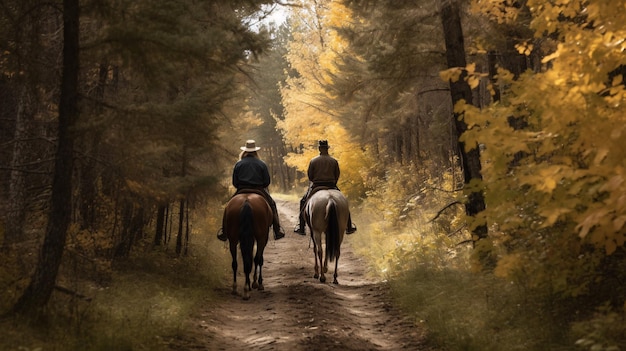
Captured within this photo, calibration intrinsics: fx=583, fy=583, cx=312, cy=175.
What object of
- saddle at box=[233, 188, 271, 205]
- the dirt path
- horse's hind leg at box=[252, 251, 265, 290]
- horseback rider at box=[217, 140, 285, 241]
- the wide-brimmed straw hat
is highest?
the wide-brimmed straw hat

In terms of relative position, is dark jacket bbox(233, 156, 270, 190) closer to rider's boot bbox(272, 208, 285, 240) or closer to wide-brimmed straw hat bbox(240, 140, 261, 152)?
wide-brimmed straw hat bbox(240, 140, 261, 152)

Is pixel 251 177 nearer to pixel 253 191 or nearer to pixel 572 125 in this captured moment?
pixel 253 191

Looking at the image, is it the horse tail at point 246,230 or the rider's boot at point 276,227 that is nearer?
the horse tail at point 246,230

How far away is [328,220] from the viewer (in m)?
12.9

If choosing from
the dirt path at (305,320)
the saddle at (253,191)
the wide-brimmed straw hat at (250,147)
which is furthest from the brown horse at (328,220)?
the wide-brimmed straw hat at (250,147)

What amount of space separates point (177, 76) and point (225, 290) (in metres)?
5.77

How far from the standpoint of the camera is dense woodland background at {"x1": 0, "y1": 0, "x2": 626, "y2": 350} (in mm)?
5770

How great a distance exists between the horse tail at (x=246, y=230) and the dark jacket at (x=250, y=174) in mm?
1040

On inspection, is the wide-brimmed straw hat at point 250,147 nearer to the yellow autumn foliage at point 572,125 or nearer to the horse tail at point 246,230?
the horse tail at point 246,230

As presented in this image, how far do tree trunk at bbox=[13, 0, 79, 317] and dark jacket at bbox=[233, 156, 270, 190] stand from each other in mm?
5138

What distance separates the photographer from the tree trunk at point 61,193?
23.4 ft

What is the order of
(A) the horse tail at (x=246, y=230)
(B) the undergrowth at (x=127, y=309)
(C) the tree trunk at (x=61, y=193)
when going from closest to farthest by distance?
(B) the undergrowth at (x=127, y=309) → (C) the tree trunk at (x=61, y=193) → (A) the horse tail at (x=246, y=230)

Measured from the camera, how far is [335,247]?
12922 mm

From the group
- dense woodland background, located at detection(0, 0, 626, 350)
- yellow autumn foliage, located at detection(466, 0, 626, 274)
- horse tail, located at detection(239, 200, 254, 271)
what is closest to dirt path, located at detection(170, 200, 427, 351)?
dense woodland background, located at detection(0, 0, 626, 350)
